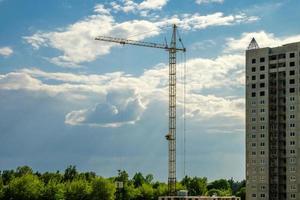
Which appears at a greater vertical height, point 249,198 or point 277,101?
point 277,101

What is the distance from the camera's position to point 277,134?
195 meters

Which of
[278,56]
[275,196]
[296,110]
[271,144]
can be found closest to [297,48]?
[278,56]

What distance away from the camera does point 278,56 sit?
652ft

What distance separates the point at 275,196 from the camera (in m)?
194

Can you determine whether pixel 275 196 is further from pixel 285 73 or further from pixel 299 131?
pixel 285 73

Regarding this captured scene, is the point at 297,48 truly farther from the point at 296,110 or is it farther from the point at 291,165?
the point at 291,165

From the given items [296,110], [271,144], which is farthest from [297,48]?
[271,144]

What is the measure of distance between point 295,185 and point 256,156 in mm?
15866

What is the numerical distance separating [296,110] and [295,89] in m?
6.72

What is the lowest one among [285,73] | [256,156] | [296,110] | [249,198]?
[249,198]

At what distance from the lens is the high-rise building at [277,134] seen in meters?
192

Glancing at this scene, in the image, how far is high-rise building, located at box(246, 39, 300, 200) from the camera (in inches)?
7574

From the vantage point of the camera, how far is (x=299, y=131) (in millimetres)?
191000

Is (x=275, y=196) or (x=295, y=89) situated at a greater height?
(x=295, y=89)
